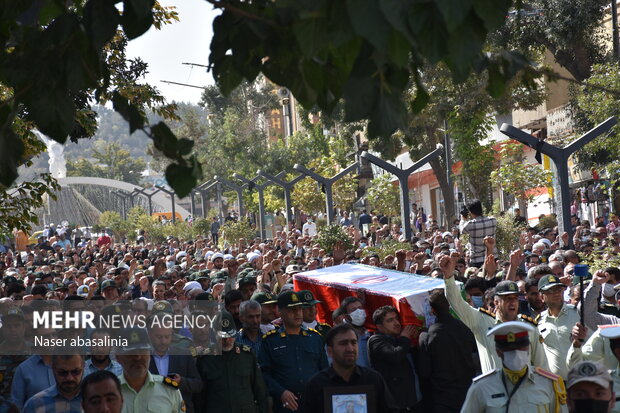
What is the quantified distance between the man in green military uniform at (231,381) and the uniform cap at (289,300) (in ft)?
2.56

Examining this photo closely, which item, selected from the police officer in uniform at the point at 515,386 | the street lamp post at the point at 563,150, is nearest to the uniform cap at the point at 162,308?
the police officer in uniform at the point at 515,386

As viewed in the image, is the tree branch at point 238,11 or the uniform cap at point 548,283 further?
the uniform cap at point 548,283

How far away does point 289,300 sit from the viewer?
9125 mm

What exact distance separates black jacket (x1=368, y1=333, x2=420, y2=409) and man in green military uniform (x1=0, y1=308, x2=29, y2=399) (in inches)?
121

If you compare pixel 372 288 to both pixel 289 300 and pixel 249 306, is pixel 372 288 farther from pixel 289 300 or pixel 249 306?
pixel 289 300

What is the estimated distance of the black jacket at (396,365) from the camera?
9.02m

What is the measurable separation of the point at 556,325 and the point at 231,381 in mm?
2794

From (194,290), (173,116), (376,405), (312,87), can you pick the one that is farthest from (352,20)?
(173,116)

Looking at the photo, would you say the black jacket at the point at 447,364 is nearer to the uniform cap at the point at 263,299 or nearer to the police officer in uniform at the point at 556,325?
the police officer in uniform at the point at 556,325

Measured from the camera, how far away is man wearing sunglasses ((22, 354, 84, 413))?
22.0ft

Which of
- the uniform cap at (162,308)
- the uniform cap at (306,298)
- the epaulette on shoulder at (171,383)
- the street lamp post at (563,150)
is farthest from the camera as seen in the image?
the street lamp post at (563,150)

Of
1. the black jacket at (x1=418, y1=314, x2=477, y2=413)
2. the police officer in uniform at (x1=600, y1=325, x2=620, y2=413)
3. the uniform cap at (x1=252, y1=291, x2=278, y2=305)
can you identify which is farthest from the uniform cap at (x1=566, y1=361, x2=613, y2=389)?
the uniform cap at (x1=252, y1=291, x2=278, y2=305)

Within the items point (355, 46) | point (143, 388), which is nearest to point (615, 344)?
point (143, 388)

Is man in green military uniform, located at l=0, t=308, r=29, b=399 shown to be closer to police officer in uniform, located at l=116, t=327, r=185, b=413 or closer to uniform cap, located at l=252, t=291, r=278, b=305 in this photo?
police officer in uniform, located at l=116, t=327, r=185, b=413
